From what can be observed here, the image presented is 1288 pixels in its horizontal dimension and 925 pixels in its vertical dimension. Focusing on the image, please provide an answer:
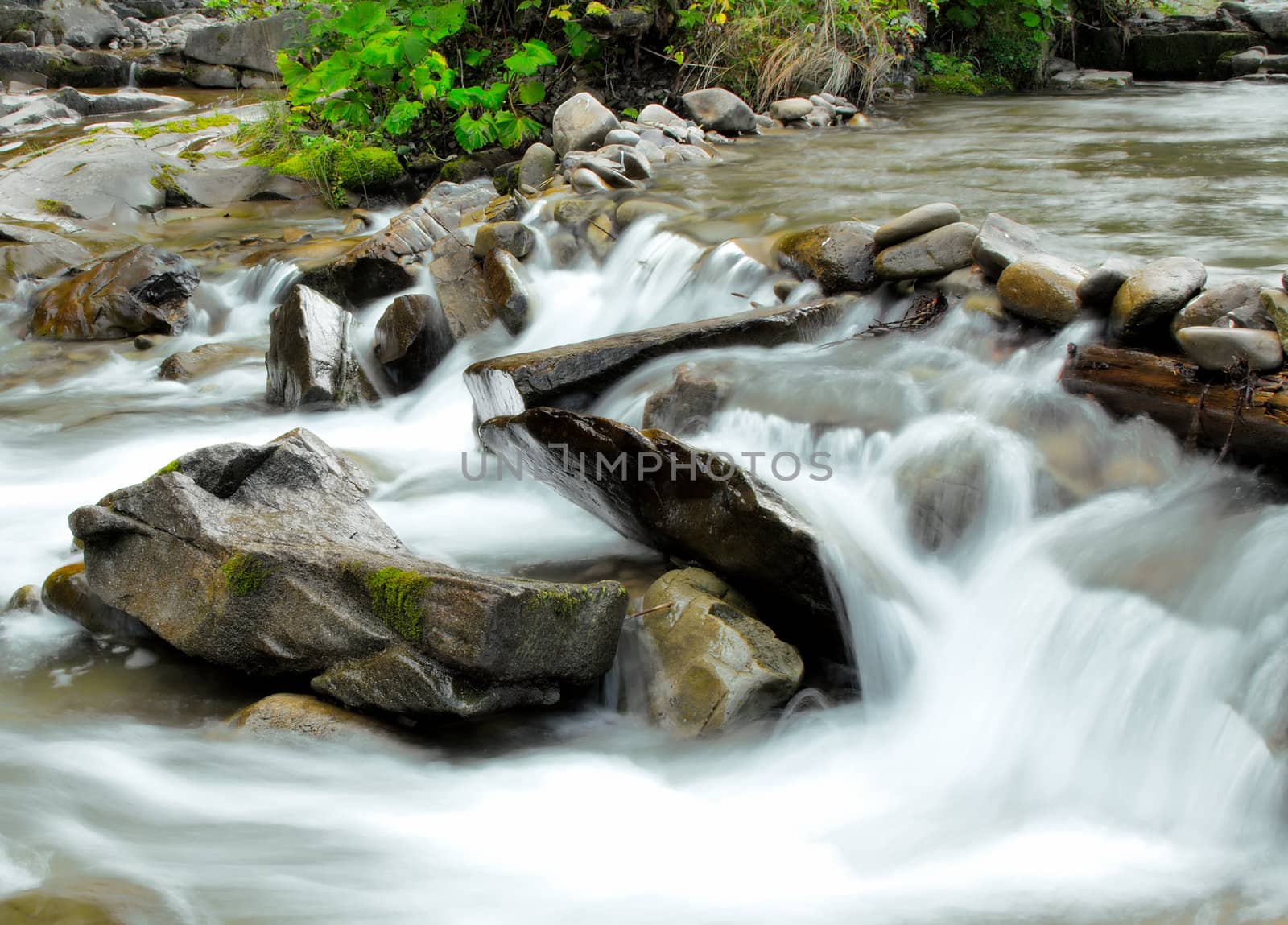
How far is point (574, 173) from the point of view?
8430 millimetres

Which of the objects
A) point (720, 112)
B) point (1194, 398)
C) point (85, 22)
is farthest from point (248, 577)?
point (85, 22)

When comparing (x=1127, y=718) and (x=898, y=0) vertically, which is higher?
(x=898, y=0)

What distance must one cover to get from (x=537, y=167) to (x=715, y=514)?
6302 mm

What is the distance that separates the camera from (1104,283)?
4465mm

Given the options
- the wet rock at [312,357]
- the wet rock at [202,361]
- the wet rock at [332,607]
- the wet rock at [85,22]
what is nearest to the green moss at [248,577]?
the wet rock at [332,607]

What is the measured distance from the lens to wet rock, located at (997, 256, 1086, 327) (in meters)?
4.64

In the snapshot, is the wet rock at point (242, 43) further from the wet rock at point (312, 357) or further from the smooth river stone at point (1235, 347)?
the smooth river stone at point (1235, 347)

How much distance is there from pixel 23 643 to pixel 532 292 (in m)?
3.97

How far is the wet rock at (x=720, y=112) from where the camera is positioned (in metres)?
10.8

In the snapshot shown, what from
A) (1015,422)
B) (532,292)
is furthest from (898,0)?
(1015,422)

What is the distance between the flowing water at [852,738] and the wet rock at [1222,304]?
49 cm

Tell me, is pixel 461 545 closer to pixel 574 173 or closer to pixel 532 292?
pixel 532 292

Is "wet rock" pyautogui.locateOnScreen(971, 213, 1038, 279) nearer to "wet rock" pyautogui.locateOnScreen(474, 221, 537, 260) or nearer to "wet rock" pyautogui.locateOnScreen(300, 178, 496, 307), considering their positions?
"wet rock" pyautogui.locateOnScreen(474, 221, 537, 260)

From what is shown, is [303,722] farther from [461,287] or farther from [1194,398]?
[461,287]
